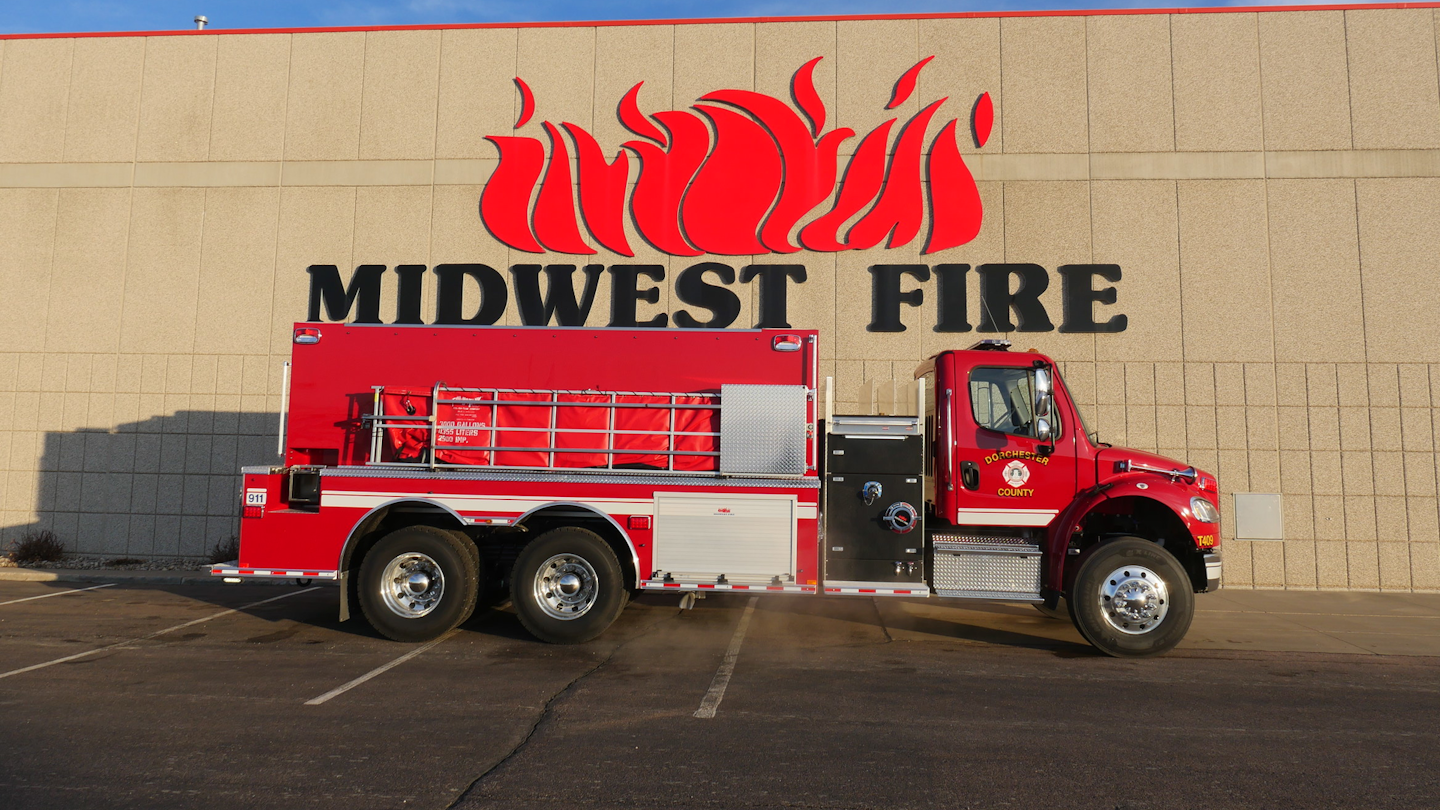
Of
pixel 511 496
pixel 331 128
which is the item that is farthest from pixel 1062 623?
pixel 331 128

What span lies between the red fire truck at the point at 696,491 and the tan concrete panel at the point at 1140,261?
17.9 ft

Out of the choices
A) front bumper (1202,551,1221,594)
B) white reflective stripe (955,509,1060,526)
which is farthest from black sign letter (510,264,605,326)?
front bumper (1202,551,1221,594)

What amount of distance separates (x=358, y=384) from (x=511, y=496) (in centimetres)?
211

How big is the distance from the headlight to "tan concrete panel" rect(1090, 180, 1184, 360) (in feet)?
18.0

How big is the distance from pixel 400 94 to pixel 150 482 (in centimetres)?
794

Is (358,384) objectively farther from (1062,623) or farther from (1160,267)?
(1160,267)

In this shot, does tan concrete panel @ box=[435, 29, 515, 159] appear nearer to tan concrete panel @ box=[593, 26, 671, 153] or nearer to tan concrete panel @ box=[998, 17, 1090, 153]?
tan concrete panel @ box=[593, 26, 671, 153]

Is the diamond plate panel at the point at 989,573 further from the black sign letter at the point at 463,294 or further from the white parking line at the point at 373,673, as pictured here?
the black sign letter at the point at 463,294

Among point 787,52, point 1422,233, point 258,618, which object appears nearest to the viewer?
point 258,618

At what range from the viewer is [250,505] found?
8.64m

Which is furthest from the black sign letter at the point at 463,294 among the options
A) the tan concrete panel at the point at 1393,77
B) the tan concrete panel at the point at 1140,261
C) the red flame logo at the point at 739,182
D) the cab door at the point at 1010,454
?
the tan concrete panel at the point at 1393,77

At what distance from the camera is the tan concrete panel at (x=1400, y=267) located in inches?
510

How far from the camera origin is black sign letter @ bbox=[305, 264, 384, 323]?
47.4 feet

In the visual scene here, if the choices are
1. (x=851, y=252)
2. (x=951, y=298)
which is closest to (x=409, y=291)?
(x=851, y=252)
